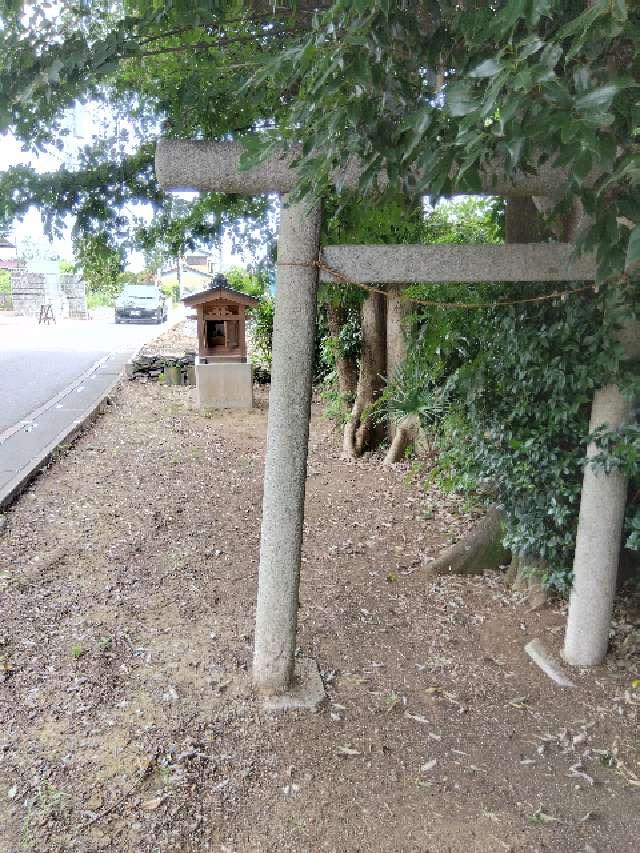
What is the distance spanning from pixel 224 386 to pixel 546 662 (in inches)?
286

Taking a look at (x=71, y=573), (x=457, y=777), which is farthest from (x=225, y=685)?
(x=71, y=573)

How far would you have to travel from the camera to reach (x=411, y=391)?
22.7 ft

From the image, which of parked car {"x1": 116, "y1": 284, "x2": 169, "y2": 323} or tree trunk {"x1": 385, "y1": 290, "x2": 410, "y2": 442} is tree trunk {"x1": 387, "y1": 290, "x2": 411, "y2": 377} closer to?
tree trunk {"x1": 385, "y1": 290, "x2": 410, "y2": 442}

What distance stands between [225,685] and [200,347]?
7300 mm

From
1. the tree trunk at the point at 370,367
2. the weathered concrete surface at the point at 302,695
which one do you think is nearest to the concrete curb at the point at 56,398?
the tree trunk at the point at 370,367

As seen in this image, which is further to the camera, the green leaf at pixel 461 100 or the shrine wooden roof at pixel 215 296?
the shrine wooden roof at pixel 215 296

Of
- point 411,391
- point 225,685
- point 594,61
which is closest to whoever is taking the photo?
point 594,61

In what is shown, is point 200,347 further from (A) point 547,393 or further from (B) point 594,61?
(B) point 594,61

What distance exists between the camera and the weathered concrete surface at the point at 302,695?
10.4 ft

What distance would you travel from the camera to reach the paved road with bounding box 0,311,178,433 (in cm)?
1085

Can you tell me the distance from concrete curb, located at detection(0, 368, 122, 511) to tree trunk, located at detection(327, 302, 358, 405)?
353cm

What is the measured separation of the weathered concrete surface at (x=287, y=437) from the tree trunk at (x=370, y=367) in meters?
4.96

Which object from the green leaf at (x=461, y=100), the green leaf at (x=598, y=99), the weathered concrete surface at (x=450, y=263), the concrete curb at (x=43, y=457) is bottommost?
the concrete curb at (x=43, y=457)

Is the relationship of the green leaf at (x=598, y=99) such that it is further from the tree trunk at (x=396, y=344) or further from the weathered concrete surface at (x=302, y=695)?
the tree trunk at (x=396, y=344)
